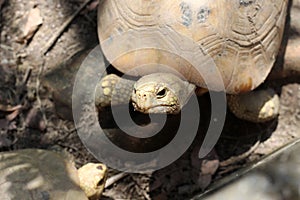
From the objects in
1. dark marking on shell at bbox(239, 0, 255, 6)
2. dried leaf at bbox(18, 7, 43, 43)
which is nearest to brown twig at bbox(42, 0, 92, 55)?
dried leaf at bbox(18, 7, 43, 43)

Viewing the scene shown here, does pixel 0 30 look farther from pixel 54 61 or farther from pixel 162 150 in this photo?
pixel 162 150

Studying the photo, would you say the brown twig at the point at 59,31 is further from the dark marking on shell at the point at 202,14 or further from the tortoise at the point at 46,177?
the dark marking on shell at the point at 202,14

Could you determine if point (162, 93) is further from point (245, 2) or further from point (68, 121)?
point (68, 121)

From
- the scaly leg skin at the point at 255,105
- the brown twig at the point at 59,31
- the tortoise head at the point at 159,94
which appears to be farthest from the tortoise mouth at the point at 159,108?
the brown twig at the point at 59,31

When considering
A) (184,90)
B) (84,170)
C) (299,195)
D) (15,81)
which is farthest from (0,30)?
(299,195)

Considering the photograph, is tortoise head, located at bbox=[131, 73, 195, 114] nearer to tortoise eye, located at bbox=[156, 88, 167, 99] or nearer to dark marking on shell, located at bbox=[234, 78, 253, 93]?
tortoise eye, located at bbox=[156, 88, 167, 99]
